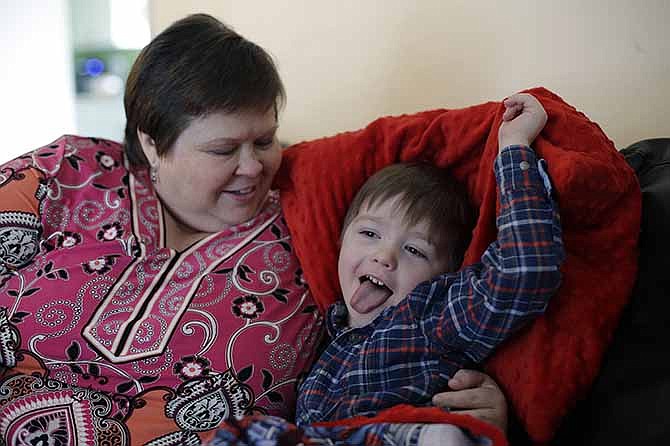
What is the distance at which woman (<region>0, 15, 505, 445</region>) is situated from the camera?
127cm

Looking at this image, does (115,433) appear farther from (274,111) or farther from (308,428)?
(274,111)

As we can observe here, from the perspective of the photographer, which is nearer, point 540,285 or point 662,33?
point 540,285

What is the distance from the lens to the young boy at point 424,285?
101 centimetres

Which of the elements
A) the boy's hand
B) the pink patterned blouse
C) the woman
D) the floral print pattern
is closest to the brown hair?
the woman

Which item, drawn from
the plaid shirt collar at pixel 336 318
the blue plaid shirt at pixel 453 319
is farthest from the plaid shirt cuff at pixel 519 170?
the plaid shirt collar at pixel 336 318

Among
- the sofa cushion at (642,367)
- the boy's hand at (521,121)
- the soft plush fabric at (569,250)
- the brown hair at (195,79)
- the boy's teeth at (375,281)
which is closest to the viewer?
the sofa cushion at (642,367)

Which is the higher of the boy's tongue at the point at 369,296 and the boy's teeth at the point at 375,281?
the boy's teeth at the point at 375,281

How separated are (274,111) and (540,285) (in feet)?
2.24

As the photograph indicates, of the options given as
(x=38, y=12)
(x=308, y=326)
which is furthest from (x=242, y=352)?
(x=38, y=12)

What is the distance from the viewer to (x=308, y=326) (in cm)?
134

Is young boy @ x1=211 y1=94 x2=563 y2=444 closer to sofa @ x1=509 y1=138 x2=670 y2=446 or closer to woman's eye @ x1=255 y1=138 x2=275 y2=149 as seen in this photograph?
sofa @ x1=509 y1=138 x2=670 y2=446

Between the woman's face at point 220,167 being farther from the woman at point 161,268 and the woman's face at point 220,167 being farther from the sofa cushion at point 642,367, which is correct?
the sofa cushion at point 642,367

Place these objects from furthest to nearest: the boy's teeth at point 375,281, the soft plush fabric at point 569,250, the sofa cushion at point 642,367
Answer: the boy's teeth at point 375,281, the soft plush fabric at point 569,250, the sofa cushion at point 642,367

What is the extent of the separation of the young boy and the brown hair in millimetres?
297
